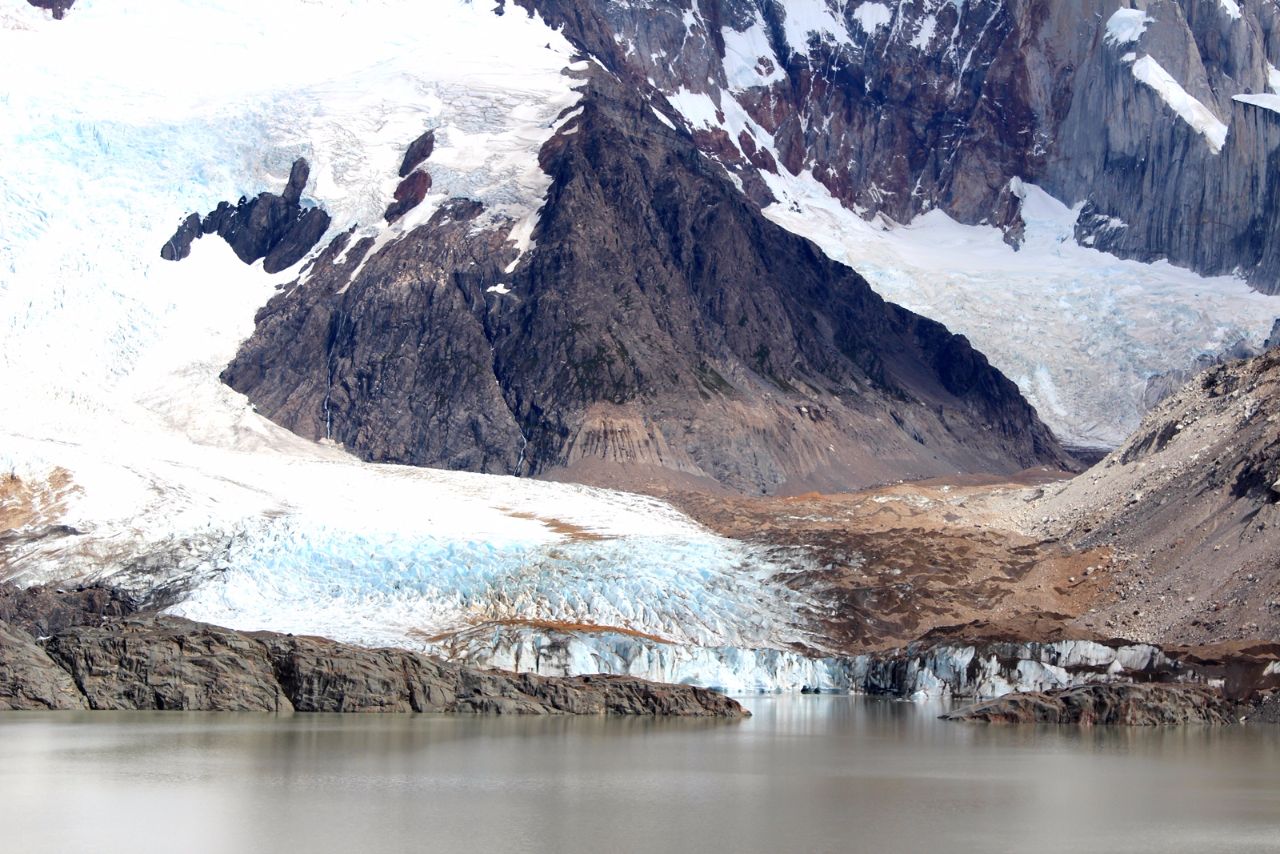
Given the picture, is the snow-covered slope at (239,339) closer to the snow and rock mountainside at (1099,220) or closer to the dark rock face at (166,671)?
the dark rock face at (166,671)

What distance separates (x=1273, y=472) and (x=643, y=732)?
3226 cm

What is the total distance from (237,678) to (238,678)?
27 millimetres

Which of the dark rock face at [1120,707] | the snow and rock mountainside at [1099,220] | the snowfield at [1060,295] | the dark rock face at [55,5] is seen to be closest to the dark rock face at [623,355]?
the snowfield at [1060,295]

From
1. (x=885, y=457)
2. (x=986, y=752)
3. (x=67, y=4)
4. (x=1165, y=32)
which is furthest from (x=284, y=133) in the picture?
(x=986, y=752)

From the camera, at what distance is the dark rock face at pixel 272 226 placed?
150 m

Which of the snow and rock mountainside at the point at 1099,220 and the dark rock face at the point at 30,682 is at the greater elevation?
the snow and rock mountainside at the point at 1099,220

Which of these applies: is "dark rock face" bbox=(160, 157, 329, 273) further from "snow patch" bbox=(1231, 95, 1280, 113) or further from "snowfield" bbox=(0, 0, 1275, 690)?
"snow patch" bbox=(1231, 95, 1280, 113)

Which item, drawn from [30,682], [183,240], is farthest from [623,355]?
[30,682]

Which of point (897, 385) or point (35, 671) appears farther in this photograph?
point (897, 385)

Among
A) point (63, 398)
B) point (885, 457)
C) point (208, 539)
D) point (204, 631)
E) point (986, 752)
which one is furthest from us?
point (885, 457)

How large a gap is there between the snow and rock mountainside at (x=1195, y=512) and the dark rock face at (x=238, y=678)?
21.0 metres

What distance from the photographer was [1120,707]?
5297 centimetres

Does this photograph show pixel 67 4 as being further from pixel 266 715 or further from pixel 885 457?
pixel 266 715

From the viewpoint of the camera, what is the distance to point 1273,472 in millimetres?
69938
